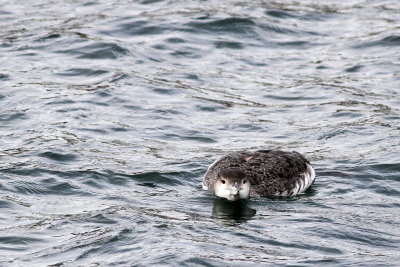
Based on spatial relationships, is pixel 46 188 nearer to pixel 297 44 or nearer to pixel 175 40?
pixel 175 40

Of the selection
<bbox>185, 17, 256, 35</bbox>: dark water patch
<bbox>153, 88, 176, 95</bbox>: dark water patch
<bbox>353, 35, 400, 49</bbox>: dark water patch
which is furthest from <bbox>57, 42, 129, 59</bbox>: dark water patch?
<bbox>353, 35, 400, 49</bbox>: dark water patch

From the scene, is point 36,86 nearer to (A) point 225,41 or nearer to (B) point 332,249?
(A) point 225,41

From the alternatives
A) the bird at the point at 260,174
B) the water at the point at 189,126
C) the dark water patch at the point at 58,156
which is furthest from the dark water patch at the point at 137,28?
the bird at the point at 260,174

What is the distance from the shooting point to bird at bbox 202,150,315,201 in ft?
42.5

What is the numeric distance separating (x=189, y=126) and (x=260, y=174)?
10.2ft

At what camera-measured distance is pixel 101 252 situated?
1074 cm

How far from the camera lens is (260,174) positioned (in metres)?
13.5

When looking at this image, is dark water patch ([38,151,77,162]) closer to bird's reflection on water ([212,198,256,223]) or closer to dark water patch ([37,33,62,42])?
bird's reflection on water ([212,198,256,223])

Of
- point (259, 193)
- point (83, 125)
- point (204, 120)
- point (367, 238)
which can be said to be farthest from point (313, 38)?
point (367, 238)

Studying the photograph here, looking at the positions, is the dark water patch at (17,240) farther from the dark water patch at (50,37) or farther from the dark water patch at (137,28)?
the dark water patch at (137,28)

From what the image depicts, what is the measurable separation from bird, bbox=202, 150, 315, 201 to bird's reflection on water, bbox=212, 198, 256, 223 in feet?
0.37

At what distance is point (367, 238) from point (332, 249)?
0.62 metres

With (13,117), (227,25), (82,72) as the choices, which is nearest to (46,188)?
(13,117)

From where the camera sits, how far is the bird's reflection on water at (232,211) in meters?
12.5
